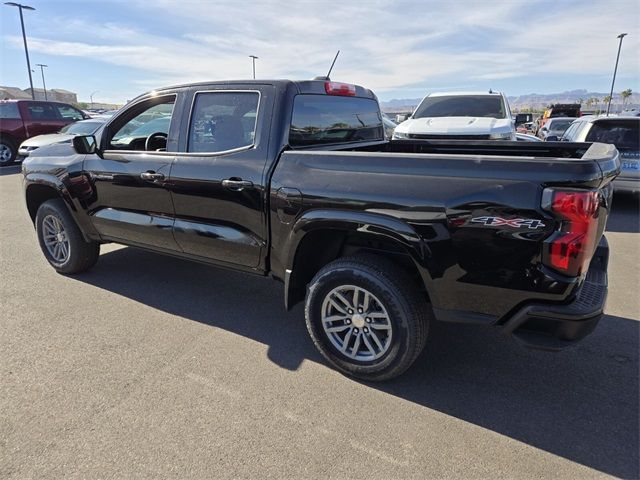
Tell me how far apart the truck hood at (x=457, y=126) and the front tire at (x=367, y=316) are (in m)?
5.05

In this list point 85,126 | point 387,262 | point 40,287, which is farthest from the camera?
point 85,126

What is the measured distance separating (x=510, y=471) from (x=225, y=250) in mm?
2331

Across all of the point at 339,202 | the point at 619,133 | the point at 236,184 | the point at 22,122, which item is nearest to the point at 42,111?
the point at 22,122

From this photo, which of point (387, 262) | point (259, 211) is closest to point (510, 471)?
point (387, 262)

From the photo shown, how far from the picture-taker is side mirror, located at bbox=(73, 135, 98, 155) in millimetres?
3945

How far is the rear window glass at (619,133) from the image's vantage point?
24.7 ft

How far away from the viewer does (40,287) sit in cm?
436

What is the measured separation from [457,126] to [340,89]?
4.30 metres

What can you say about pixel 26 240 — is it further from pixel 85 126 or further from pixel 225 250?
pixel 85 126

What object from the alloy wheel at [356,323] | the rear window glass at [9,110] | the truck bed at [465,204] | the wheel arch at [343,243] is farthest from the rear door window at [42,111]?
the alloy wheel at [356,323]

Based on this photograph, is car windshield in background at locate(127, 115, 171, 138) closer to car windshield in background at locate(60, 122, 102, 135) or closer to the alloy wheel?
the alloy wheel

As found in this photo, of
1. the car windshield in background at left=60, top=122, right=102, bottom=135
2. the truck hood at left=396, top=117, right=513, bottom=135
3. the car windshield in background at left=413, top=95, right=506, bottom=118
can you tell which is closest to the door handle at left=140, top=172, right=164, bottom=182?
the truck hood at left=396, top=117, right=513, bottom=135

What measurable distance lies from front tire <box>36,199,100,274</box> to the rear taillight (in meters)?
4.26

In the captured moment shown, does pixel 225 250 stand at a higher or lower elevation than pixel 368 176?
lower
